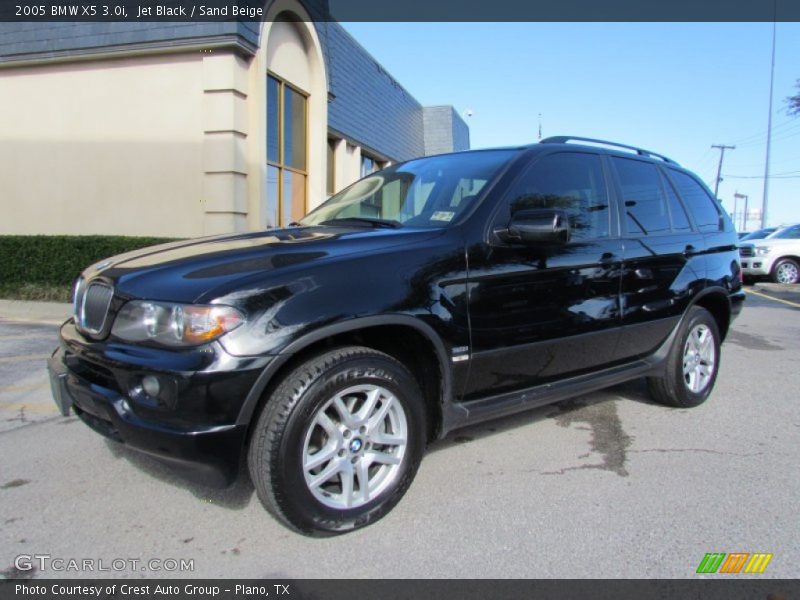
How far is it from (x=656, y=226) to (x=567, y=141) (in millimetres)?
947

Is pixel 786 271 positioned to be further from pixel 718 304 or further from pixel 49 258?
pixel 49 258

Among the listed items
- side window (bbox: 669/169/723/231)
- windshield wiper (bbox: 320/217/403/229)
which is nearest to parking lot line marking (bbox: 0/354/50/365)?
windshield wiper (bbox: 320/217/403/229)

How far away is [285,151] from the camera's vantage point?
11.8 meters

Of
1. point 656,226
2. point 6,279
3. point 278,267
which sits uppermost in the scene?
point 656,226

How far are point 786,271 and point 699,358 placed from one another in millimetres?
13920

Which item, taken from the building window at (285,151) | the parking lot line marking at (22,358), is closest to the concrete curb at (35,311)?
the parking lot line marking at (22,358)

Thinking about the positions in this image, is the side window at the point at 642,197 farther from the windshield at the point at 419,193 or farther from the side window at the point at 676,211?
the windshield at the point at 419,193

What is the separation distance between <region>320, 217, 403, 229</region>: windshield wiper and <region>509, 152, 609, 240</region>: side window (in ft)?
2.14

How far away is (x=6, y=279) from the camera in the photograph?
9.73 m

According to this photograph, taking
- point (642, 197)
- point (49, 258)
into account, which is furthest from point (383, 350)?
point (49, 258)

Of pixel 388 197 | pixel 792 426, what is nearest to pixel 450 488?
pixel 388 197

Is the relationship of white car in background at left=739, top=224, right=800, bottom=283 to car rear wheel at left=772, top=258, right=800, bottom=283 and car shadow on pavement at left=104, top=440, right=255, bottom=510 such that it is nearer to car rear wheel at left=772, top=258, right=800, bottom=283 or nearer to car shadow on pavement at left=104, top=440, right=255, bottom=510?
car rear wheel at left=772, top=258, right=800, bottom=283

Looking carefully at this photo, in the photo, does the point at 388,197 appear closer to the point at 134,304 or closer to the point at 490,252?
the point at 490,252

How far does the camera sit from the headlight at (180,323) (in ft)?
7.66
